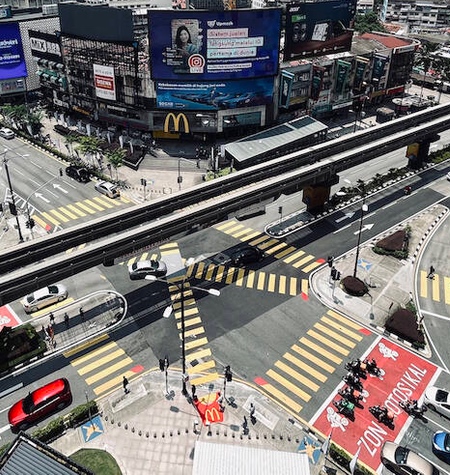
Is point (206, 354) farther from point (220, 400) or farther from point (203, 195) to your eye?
point (203, 195)

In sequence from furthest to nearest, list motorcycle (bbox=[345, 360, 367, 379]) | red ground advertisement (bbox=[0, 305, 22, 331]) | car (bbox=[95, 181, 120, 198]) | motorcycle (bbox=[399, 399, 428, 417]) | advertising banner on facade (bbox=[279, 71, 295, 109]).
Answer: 1. advertising banner on facade (bbox=[279, 71, 295, 109])
2. car (bbox=[95, 181, 120, 198])
3. red ground advertisement (bbox=[0, 305, 22, 331])
4. motorcycle (bbox=[345, 360, 367, 379])
5. motorcycle (bbox=[399, 399, 428, 417])

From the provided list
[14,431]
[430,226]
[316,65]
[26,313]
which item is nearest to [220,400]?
[14,431]

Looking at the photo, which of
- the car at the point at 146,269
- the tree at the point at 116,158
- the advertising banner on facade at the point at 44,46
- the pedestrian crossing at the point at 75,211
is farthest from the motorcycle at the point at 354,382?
the advertising banner on facade at the point at 44,46

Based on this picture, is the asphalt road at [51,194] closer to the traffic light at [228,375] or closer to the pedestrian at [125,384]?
the pedestrian at [125,384]

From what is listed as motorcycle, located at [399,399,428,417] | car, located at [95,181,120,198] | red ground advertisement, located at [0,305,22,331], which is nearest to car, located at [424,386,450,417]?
motorcycle, located at [399,399,428,417]

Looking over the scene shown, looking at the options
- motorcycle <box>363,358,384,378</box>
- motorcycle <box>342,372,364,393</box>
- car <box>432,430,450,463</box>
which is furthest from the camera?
motorcycle <box>363,358,384,378</box>

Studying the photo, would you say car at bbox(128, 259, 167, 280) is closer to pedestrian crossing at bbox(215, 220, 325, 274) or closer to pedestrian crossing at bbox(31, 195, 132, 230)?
pedestrian crossing at bbox(215, 220, 325, 274)
